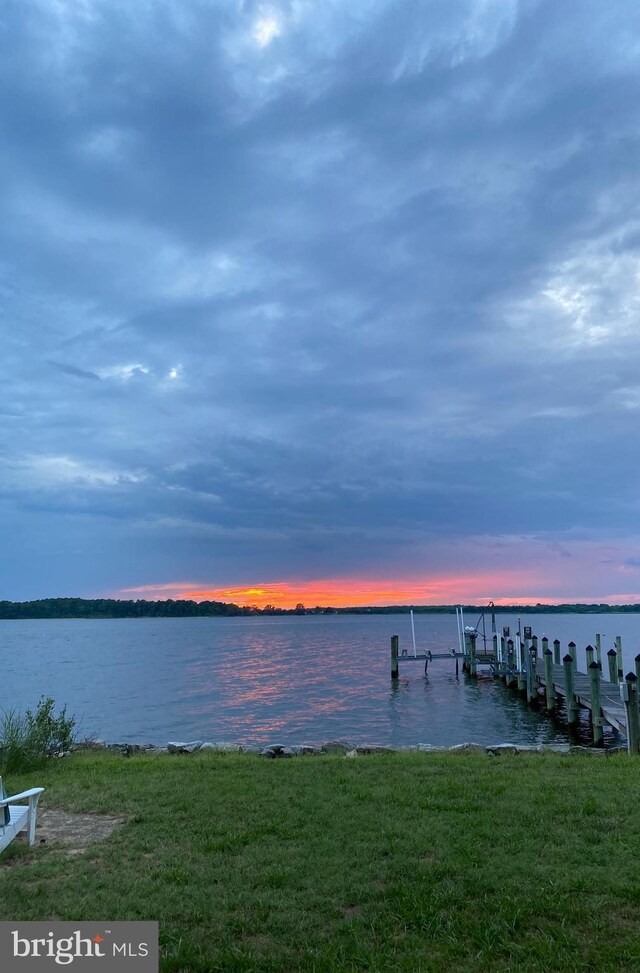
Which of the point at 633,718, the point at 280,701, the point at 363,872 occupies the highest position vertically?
the point at 363,872

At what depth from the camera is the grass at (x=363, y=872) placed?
408cm

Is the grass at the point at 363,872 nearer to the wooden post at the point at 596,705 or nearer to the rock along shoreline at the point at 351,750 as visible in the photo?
the rock along shoreline at the point at 351,750

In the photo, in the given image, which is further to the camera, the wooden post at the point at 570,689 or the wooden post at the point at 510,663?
the wooden post at the point at 510,663

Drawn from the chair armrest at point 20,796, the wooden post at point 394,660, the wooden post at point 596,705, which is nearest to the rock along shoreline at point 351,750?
the wooden post at point 596,705

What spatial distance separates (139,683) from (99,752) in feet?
76.7

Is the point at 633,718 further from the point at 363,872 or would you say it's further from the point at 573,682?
the point at 363,872

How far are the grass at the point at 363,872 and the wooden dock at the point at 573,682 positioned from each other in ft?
18.5

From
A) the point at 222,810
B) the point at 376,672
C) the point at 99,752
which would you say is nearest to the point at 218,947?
the point at 222,810

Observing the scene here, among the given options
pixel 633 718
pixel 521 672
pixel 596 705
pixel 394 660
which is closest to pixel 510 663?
pixel 521 672

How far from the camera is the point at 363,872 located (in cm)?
527

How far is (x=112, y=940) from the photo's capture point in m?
4.08

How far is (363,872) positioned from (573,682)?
18374 millimetres

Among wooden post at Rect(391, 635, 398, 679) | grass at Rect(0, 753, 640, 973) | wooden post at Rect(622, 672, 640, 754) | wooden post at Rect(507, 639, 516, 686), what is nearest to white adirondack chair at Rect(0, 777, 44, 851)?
grass at Rect(0, 753, 640, 973)

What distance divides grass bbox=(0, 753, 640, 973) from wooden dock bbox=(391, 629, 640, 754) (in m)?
5.65
